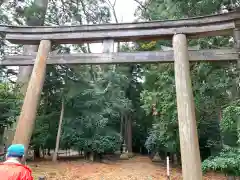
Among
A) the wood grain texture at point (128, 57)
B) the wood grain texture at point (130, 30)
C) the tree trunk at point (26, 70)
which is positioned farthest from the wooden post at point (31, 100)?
the tree trunk at point (26, 70)

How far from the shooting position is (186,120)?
463cm

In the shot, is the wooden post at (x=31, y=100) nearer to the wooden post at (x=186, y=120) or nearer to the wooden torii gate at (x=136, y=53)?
the wooden torii gate at (x=136, y=53)

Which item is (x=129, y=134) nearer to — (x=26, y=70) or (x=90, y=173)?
(x=90, y=173)

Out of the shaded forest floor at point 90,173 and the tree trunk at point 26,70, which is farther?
the tree trunk at point 26,70

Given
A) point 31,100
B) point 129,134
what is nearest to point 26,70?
point 31,100

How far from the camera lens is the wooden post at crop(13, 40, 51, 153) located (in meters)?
5.04

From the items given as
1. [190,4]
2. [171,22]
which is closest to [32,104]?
[171,22]

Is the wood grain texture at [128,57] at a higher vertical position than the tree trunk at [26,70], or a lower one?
lower

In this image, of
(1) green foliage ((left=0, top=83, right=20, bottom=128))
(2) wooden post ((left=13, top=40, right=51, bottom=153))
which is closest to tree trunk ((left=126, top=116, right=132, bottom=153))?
(1) green foliage ((left=0, top=83, right=20, bottom=128))

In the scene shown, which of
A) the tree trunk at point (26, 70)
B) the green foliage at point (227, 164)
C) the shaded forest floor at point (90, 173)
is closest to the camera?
the green foliage at point (227, 164)

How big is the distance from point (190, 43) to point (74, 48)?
6885 mm

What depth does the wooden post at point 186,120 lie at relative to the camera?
14.4 feet

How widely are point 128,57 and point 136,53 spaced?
21cm

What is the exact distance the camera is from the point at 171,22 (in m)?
5.64
